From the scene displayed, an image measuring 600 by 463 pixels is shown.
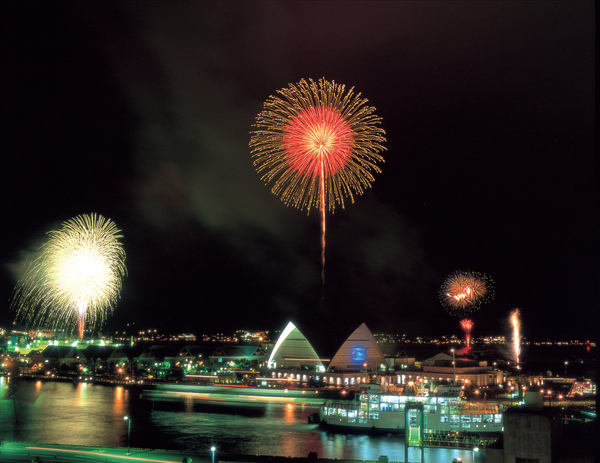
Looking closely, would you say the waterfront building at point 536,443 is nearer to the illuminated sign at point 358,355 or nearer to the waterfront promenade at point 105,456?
the waterfront promenade at point 105,456

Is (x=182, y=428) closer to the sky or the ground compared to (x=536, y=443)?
closer to the ground

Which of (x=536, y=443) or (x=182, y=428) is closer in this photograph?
(x=536, y=443)

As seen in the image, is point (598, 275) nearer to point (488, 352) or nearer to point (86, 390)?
point (86, 390)

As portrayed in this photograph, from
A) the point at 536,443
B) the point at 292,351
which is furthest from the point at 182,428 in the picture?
the point at 292,351

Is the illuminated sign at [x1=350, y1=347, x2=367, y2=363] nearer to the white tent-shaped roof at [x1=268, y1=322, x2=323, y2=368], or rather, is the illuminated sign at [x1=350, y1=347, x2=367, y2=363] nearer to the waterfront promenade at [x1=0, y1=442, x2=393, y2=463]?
the white tent-shaped roof at [x1=268, y1=322, x2=323, y2=368]

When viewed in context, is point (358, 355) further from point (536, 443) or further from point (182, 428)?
point (536, 443)

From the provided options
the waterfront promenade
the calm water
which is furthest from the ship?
the waterfront promenade

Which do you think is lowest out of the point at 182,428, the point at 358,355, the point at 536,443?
the point at 182,428
